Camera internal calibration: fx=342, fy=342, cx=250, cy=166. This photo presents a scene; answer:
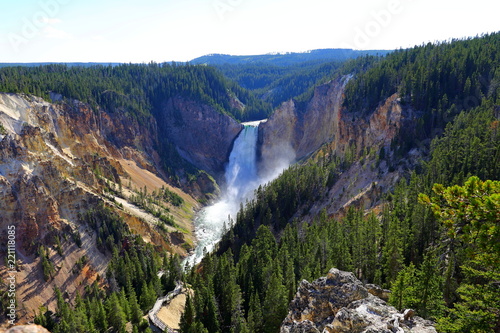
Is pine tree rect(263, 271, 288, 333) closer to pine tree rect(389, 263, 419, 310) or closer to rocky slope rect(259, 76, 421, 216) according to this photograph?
pine tree rect(389, 263, 419, 310)

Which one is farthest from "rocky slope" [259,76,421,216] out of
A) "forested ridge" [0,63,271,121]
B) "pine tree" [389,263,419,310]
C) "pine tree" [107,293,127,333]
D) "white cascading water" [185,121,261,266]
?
"pine tree" [107,293,127,333]

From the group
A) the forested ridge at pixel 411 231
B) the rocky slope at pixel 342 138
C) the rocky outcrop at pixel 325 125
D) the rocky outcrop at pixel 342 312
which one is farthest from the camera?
the rocky outcrop at pixel 325 125

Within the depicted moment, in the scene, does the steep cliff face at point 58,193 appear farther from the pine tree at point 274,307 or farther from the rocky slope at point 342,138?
the pine tree at point 274,307

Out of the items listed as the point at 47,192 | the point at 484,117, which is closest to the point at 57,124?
the point at 47,192

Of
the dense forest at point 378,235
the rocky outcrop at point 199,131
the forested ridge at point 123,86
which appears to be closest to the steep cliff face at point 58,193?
the dense forest at point 378,235

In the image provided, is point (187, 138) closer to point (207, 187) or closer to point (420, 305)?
point (207, 187)
